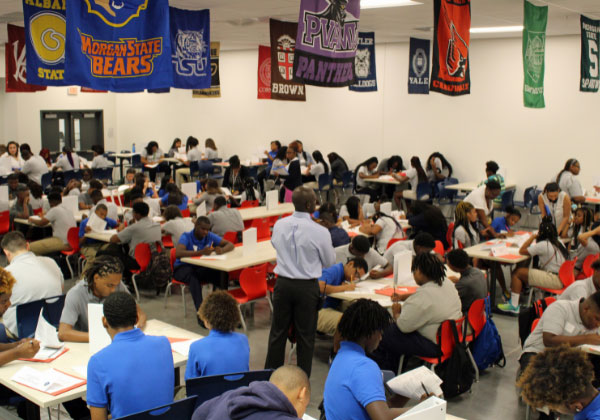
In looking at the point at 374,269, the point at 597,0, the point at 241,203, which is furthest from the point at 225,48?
the point at 374,269

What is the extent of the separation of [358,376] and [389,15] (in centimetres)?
799

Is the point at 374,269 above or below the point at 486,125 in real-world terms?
below

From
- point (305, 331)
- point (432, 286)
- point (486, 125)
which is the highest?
point (486, 125)

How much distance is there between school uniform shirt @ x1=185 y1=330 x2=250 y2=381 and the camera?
13.0 feet

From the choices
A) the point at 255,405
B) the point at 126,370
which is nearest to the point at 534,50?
the point at 126,370

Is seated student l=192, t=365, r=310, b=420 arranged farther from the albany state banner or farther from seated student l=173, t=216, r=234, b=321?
seated student l=173, t=216, r=234, b=321

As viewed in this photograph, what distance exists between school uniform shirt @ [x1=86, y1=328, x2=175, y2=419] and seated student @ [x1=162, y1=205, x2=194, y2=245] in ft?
15.7

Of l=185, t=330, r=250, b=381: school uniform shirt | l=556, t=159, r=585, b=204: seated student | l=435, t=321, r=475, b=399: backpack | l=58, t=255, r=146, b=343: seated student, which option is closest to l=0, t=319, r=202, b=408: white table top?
l=58, t=255, r=146, b=343: seated student

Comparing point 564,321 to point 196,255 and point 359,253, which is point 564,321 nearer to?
point 359,253

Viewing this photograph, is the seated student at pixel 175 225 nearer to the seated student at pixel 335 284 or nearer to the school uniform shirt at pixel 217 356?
the seated student at pixel 335 284

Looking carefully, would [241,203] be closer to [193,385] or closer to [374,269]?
[374,269]

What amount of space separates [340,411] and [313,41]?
379 cm

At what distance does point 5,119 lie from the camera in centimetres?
1916

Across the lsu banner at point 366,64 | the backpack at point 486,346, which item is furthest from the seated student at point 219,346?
the lsu banner at point 366,64
